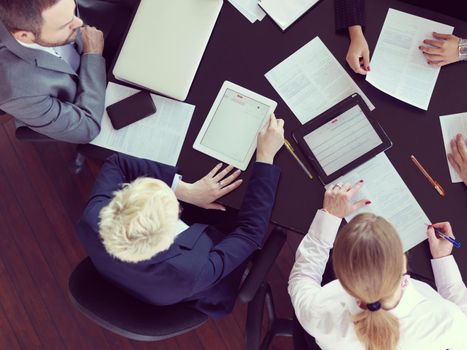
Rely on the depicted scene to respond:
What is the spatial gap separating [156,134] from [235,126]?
0.27m

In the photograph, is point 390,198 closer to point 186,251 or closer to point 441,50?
point 441,50

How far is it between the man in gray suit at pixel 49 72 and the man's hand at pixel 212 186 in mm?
385

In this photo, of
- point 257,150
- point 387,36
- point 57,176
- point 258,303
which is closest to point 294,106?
point 257,150

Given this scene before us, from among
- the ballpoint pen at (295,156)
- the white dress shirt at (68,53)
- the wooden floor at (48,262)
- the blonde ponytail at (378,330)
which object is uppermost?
the ballpoint pen at (295,156)

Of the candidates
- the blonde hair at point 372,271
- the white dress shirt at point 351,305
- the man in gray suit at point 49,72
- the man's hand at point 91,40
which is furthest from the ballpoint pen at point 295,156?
the man's hand at point 91,40

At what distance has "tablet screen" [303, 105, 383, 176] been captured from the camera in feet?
4.87

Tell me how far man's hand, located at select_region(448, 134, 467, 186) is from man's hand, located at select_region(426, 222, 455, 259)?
0.54ft

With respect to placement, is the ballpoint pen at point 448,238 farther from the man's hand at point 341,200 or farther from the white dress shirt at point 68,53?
the white dress shirt at point 68,53

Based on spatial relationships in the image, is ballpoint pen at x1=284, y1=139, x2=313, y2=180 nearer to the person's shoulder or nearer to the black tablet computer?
the black tablet computer

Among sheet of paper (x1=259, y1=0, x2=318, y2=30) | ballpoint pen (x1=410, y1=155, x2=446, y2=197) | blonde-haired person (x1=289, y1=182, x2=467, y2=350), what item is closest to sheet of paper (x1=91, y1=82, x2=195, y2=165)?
sheet of paper (x1=259, y1=0, x2=318, y2=30)

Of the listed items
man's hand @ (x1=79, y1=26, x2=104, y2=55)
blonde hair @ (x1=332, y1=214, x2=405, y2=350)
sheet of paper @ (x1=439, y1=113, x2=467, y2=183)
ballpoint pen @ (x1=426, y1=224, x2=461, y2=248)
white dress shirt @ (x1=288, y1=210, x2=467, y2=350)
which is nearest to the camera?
blonde hair @ (x1=332, y1=214, x2=405, y2=350)

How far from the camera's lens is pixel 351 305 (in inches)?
51.4

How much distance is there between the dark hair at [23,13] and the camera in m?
1.31

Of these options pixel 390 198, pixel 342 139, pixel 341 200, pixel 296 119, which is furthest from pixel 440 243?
pixel 296 119
